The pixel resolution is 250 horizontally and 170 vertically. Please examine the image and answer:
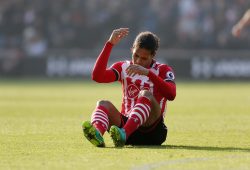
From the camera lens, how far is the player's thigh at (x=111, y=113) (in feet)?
29.6

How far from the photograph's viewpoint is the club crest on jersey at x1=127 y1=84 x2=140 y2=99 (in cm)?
927

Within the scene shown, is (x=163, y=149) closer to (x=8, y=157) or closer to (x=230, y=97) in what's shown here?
(x=8, y=157)

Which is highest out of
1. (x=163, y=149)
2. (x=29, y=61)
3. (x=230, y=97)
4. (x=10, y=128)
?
(x=163, y=149)

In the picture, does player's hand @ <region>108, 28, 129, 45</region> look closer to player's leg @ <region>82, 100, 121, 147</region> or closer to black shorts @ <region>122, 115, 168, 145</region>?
player's leg @ <region>82, 100, 121, 147</region>

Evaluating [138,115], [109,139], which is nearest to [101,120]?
[138,115]

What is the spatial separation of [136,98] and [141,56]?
0.53 m

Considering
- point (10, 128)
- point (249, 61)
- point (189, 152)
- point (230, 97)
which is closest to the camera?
point (189, 152)

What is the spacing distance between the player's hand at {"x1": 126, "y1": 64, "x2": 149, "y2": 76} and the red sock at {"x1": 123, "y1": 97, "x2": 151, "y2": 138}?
0.32 metres

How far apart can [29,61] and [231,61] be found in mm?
7959

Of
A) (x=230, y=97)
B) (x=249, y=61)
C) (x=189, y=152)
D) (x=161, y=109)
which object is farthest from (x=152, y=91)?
(x=249, y=61)

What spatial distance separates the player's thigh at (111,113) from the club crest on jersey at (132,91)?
298 millimetres

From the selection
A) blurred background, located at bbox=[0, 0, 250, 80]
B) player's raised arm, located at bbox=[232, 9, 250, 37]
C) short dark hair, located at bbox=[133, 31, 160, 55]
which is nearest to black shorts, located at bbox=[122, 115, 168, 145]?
short dark hair, located at bbox=[133, 31, 160, 55]

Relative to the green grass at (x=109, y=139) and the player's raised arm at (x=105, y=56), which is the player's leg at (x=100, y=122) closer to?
the green grass at (x=109, y=139)

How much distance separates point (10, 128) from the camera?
1191 centimetres
